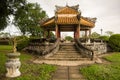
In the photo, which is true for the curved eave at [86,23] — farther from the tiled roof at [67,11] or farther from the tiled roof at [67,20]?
the tiled roof at [67,11]

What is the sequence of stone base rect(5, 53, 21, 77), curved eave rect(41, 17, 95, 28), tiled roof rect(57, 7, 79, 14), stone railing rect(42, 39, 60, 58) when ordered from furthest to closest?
tiled roof rect(57, 7, 79, 14) → curved eave rect(41, 17, 95, 28) → stone railing rect(42, 39, 60, 58) → stone base rect(5, 53, 21, 77)

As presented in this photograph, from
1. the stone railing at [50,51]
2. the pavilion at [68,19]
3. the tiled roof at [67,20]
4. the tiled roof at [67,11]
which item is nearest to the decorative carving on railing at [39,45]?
the stone railing at [50,51]

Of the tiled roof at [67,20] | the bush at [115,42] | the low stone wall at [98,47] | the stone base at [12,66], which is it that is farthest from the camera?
the bush at [115,42]

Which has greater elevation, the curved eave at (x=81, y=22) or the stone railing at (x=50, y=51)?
the curved eave at (x=81, y=22)

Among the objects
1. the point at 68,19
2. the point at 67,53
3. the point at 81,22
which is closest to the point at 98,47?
the point at 81,22

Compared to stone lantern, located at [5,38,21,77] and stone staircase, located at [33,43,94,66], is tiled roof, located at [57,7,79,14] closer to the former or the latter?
stone staircase, located at [33,43,94,66]

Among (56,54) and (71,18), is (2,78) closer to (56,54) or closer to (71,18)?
(56,54)

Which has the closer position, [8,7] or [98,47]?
[8,7]

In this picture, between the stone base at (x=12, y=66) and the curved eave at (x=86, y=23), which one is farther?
the curved eave at (x=86, y=23)

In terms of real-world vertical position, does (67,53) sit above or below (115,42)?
below

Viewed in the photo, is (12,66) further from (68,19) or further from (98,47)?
(98,47)

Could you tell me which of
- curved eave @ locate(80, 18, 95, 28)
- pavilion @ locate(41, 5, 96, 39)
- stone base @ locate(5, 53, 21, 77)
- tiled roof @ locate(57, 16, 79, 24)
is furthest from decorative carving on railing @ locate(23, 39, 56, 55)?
stone base @ locate(5, 53, 21, 77)

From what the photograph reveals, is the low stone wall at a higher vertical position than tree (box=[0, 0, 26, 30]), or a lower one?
lower

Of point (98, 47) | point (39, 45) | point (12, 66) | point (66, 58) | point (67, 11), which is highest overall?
point (67, 11)
